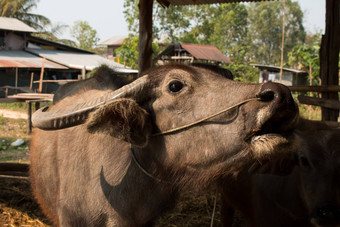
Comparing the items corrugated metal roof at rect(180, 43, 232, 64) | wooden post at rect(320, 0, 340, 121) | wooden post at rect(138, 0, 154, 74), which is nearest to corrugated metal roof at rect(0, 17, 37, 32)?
corrugated metal roof at rect(180, 43, 232, 64)

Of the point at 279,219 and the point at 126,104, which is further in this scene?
the point at 279,219

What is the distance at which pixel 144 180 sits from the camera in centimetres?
207

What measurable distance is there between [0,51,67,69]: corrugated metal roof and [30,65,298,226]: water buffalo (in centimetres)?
1921

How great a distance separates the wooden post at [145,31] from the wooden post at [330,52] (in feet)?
8.63

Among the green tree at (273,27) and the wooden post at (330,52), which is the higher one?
the green tree at (273,27)

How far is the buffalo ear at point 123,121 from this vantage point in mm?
1827

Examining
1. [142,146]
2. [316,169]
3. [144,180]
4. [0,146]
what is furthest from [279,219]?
[0,146]

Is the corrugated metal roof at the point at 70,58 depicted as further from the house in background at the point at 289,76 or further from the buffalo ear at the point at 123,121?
the buffalo ear at the point at 123,121

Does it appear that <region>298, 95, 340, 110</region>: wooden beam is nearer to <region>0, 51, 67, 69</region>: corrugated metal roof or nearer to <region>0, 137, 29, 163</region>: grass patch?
<region>0, 137, 29, 163</region>: grass patch

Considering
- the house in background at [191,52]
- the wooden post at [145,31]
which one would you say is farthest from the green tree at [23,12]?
the wooden post at [145,31]

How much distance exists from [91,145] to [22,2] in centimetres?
3189

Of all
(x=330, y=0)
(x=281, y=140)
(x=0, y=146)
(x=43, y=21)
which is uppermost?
(x=43, y=21)

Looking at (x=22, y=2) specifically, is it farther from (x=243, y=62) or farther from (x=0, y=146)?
(x=0, y=146)

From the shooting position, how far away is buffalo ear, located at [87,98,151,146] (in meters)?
1.83
